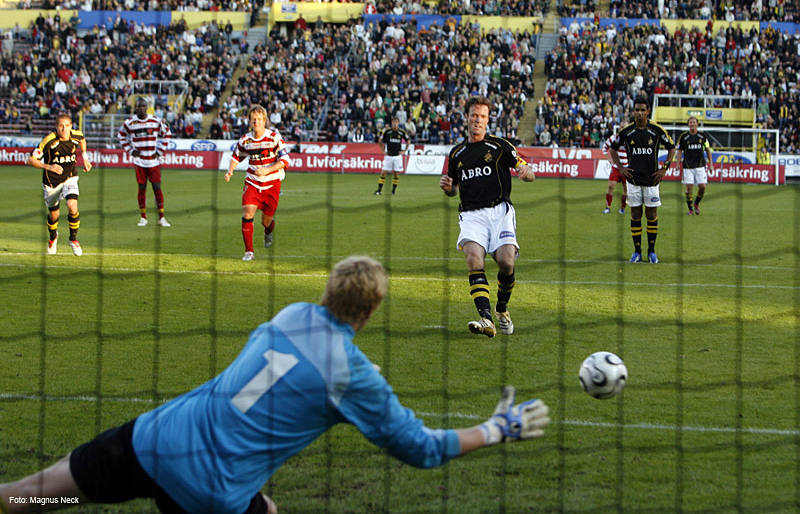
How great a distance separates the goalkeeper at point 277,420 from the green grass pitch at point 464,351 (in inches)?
36.2

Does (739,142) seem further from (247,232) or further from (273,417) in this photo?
(273,417)

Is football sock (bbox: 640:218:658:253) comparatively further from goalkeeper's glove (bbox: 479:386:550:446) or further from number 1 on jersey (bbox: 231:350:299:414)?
number 1 on jersey (bbox: 231:350:299:414)

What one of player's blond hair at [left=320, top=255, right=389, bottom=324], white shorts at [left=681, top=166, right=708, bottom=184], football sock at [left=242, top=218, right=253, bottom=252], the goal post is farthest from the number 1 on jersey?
the goal post

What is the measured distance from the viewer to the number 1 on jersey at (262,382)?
3.38 m

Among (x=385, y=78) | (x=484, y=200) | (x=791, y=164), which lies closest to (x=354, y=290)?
(x=484, y=200)

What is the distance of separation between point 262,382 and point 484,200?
531 centimetres

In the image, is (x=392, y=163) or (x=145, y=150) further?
(x=392, y=163)

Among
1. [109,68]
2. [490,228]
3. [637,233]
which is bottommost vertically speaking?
[637,233]

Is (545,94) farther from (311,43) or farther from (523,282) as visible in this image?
(523,282)

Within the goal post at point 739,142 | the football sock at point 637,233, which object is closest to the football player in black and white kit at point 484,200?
the football sock at point 637,233

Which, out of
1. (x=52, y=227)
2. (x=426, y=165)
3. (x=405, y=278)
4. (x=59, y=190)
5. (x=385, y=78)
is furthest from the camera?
(x=385, y=78)

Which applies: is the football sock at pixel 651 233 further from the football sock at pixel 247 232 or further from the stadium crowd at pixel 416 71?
the stadium crowd at pixel 416 71

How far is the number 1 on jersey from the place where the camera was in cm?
338

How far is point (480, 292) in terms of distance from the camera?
26.8 ft
